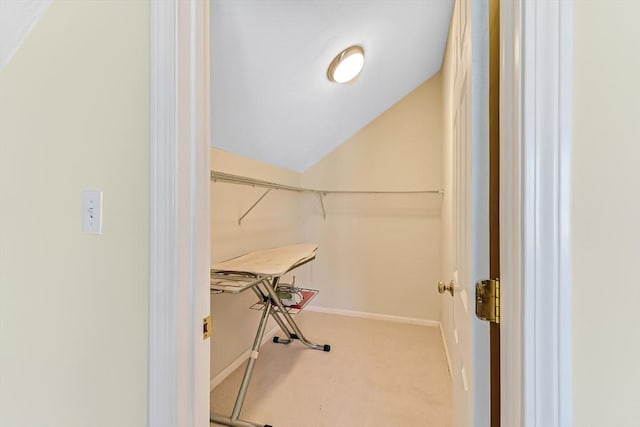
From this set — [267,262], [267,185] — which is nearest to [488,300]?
[267,262]

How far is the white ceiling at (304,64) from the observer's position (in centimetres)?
147

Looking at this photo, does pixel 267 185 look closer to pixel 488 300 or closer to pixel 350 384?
pixel 350 384

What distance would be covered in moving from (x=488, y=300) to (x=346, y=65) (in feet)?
6.36

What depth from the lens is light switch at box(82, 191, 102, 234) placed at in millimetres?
756

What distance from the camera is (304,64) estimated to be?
185 centimetres

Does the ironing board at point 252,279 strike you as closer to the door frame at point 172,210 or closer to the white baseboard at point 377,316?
the door frame at point 172,210

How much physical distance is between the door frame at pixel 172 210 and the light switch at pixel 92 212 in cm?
18

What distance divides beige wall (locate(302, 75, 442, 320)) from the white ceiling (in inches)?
12.9
